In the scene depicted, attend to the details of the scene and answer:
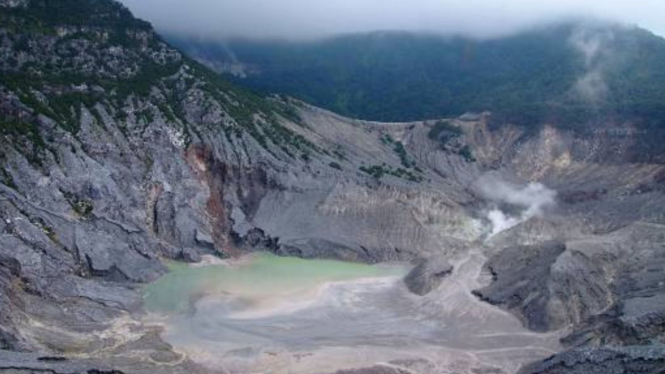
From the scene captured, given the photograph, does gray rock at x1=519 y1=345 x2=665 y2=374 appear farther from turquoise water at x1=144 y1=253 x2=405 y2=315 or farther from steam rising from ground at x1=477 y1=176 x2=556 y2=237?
steam rising from ground at x1=477 y1=176 x2=556 y2=237

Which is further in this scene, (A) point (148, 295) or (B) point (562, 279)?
(A) point (148, 295)

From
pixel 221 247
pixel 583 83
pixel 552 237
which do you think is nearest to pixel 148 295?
pixel 221 247

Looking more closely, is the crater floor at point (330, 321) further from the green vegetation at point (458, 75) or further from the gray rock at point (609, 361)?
the green vegetation at point (458, 75)

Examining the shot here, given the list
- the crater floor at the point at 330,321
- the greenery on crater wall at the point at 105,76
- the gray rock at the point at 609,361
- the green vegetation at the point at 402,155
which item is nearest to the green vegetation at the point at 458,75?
the green vegetation at the point at 402,155

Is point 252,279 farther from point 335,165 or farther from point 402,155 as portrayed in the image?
point 402,155

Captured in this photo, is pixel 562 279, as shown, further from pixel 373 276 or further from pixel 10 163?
pixel 10 163

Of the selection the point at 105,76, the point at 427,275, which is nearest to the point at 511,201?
the point at 427,275

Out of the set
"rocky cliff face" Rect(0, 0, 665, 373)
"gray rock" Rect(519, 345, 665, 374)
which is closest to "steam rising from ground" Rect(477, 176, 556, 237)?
"rocky cliff face" Rect(0, 0, 665, 373)
